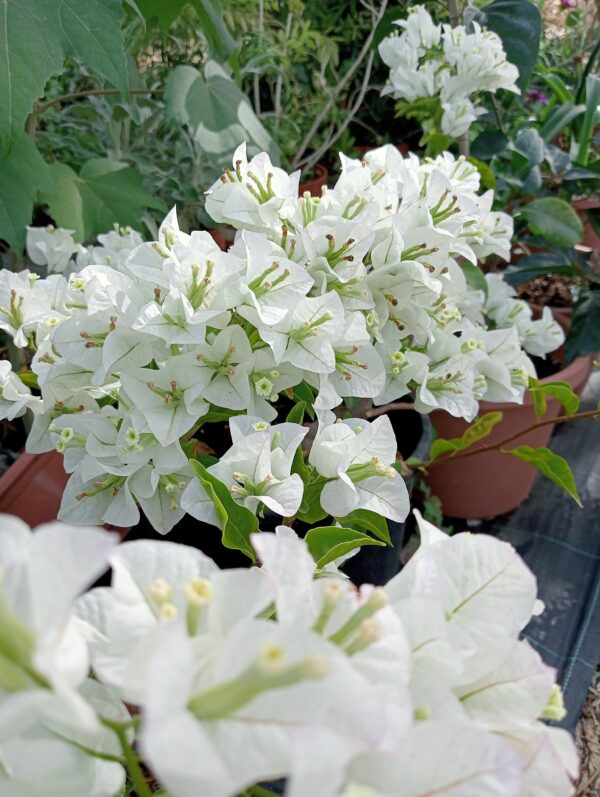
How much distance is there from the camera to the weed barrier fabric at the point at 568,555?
1.04 metres

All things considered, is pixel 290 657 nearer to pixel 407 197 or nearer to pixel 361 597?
pixel 361 597


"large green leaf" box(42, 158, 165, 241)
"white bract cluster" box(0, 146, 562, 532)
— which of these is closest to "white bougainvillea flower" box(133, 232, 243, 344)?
"white bract cluster" box(0, 146, 562, 532)

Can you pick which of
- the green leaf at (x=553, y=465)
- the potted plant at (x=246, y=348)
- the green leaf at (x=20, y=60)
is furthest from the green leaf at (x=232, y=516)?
the green leaf at (x=20, y=60)

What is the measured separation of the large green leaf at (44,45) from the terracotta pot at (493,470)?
665mm

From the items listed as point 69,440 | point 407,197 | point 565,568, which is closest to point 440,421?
point 565,568

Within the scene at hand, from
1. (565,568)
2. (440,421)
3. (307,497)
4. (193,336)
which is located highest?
(193,336)

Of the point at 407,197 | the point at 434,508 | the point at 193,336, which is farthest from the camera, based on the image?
the point at 434,508

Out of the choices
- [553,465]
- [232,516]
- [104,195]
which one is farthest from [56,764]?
[104,195]

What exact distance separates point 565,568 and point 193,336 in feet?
2.95

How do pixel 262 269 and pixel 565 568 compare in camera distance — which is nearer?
pixel 262 269

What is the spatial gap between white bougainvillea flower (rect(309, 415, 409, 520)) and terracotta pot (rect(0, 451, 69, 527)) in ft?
1.36

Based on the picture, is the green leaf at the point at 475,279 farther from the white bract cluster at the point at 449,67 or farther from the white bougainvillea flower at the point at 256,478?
the white bougainvillea flower at the point at 256,478

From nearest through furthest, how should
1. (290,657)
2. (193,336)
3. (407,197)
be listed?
(290,657), (193,336), (407,197)

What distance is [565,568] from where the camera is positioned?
1178mm
